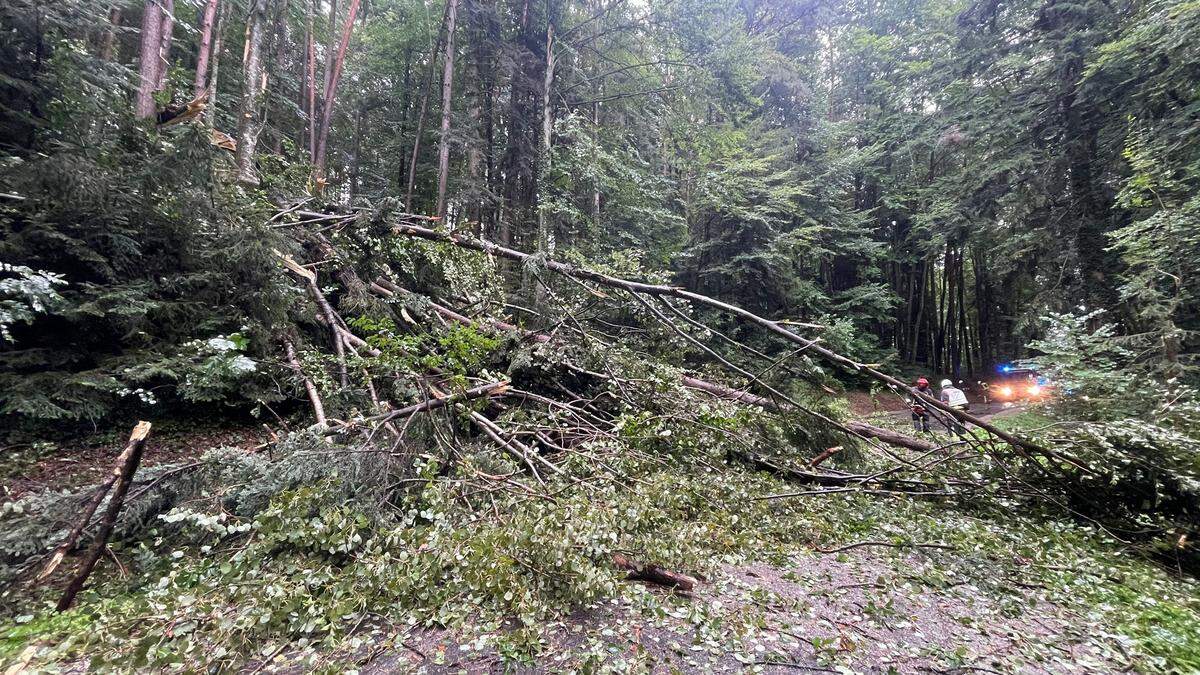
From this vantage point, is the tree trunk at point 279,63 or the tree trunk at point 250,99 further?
the tree trunk at point 279,63

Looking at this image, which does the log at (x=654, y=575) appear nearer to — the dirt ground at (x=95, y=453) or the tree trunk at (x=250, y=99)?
the dirt ground at (x=95, y=453)

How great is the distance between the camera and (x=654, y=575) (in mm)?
2529

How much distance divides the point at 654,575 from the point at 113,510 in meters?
2.55

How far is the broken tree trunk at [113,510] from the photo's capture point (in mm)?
2068

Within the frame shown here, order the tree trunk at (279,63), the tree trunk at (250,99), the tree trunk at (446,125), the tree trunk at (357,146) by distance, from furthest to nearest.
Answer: the tree trunk at (357,146) → the tree trunk at (279,63) → the tree trunk at (446,125) → the tree trunk at (250,99)

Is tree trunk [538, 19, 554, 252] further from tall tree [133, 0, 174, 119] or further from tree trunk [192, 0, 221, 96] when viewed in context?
tall tree [133, 0, 174, 119]

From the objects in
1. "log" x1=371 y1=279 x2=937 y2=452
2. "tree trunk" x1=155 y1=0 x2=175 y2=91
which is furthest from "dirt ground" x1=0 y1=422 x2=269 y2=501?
"tree trunk" x1=155 y1=0 x2=175 y2=91

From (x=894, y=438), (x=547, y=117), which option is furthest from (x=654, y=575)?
(x=547, y=117)

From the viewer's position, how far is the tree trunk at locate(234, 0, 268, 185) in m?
5.84

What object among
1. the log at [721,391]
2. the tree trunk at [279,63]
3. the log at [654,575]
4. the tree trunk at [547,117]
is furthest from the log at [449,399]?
the tree trunk at [279,63]

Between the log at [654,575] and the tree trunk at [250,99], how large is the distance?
6.00m

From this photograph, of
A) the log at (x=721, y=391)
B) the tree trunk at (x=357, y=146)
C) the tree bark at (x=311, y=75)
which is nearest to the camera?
the log at (x=721, y=391)

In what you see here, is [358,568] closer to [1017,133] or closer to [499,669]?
[499,669]

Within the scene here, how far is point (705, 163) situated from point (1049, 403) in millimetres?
10211
